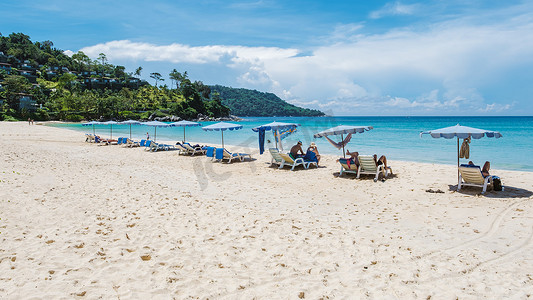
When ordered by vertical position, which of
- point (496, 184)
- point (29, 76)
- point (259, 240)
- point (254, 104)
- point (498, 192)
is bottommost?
point (259, 240)

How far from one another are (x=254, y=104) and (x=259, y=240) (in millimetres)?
165881

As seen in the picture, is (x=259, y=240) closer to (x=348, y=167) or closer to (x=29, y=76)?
(x=348, y=167)

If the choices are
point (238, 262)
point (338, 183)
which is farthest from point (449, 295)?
point (338, 183)

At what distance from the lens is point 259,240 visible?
4.42 metres

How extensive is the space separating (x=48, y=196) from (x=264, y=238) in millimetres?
4754

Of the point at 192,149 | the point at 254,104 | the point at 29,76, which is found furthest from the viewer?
the point at 254,104

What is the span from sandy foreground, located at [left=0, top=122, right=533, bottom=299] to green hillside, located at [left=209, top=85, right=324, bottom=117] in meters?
151

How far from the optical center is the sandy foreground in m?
3.17

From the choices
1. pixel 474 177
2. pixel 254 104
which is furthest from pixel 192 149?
pixel 254 104

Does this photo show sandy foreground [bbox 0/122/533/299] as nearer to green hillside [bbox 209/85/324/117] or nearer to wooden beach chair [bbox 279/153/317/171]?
wooden beach chair [bbox 279/153/317/171]

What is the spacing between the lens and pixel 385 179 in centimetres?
895

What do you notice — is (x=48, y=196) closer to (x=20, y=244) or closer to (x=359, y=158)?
(x=20, y=244)

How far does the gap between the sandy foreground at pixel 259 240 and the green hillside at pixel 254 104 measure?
15114 cm

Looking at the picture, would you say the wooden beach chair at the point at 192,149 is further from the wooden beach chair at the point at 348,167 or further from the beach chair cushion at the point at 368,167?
the beach chair cushion at the point at 368,167
